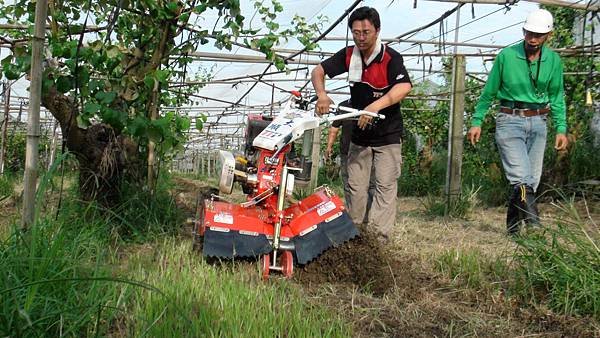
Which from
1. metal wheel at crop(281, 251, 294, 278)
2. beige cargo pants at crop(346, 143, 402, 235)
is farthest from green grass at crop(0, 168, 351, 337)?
beige cargo pants at crop(346, 143, 402, 235)

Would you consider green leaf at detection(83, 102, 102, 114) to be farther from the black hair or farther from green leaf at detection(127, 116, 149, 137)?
the black hair

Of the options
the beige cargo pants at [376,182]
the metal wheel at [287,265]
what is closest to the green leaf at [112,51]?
the metal wheel at [287,265]

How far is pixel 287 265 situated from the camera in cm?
329

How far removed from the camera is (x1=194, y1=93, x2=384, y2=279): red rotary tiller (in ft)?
10.8

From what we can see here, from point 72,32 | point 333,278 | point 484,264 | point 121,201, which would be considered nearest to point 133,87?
point 72,32

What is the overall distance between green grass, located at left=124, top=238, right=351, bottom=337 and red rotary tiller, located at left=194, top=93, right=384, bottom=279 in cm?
16

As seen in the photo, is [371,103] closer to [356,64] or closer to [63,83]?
[356,64]

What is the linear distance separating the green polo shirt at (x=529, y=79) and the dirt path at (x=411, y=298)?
1131mm

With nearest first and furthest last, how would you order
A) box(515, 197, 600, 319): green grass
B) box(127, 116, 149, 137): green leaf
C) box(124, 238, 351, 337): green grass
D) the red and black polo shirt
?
box(124, 238, 351, 337): green grass, box(515, 197, 600, 319): green grass, box(127, 116, 149, 137): green leaf, the red and black polo shirt

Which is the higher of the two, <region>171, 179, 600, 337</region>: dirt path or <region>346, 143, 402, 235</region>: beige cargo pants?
<region>346, 143, 402, 235</region>: beige cargo pants

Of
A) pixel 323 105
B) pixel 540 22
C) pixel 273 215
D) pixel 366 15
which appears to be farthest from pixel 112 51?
pixel 540 22

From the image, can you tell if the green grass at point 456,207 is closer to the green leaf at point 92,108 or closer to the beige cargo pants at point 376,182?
the beige cargo pants at point 376,182

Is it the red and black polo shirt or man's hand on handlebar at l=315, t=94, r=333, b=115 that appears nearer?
man's hand on handlebar at l=315, t=94, r=333, b=115

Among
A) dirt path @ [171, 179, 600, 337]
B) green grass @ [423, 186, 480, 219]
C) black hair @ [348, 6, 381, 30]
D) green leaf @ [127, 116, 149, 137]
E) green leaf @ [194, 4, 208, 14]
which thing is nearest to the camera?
dirt path @ [171, 179, 600, 337]
